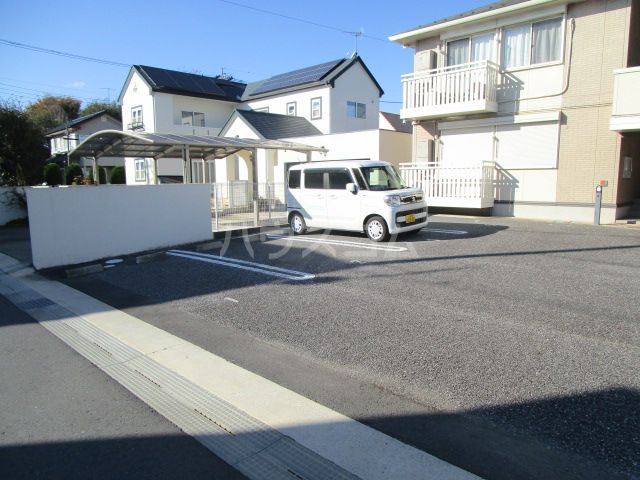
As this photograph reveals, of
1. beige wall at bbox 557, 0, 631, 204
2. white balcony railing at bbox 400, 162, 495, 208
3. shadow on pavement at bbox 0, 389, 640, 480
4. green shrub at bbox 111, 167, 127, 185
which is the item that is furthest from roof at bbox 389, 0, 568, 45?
green shrub at bbox 111, 167, 127, 185

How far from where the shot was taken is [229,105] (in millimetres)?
30188

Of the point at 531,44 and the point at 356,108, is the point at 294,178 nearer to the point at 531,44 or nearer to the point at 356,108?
the point at 531,44

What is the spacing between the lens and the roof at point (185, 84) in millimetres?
27391

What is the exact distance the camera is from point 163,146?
44.8 ft

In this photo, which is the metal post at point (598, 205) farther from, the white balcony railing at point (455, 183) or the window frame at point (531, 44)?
the window frame at point (531, 44)

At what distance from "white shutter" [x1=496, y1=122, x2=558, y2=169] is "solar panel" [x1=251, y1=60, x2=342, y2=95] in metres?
13.6

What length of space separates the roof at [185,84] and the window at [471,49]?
17.7 meters

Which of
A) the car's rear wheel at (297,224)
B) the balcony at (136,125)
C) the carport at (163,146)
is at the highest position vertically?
the balcony at (136,125)

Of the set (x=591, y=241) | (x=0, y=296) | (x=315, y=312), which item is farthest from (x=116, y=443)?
(x=591, y=241)

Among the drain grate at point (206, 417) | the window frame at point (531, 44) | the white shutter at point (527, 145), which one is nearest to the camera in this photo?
the drain grate at point (206, 417)

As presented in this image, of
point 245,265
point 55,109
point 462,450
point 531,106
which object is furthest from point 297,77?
point 55,109

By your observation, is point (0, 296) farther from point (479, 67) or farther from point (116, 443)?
point (479, 67)

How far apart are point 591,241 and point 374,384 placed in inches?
322

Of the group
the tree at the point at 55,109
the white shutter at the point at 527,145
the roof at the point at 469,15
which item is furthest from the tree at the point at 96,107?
the white shutter at the point at 527,145
